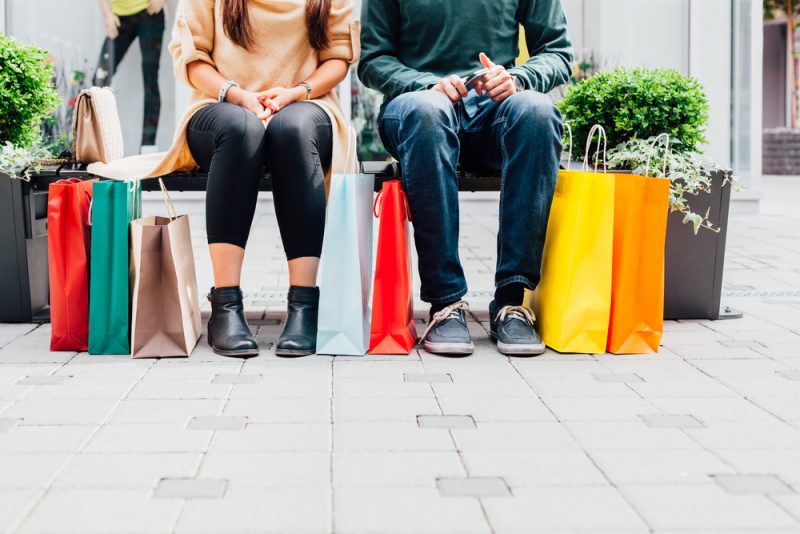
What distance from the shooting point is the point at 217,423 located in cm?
246

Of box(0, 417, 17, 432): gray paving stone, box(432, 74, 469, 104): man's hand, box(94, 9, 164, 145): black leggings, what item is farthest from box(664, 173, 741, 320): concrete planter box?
box(94, 9, 164, 145): black leggings

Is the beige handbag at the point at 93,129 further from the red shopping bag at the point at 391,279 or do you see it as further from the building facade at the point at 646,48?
the building facade at the point at 646,48

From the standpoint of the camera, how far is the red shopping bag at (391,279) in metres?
3.27

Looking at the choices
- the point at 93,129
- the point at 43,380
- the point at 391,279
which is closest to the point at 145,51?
the point at 93,129

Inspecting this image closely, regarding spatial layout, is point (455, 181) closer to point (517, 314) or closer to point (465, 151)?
point (465, 151)

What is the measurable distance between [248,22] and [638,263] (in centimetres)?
164

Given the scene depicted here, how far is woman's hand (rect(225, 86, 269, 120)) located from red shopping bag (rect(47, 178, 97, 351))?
2.07ft

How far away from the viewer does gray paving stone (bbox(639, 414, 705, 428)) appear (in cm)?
247

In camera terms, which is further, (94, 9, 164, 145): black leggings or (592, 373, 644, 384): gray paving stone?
(94, 9, 164, 145): black leggings

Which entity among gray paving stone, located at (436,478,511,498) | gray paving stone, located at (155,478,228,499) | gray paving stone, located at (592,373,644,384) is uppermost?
gray paving stone, located at (592,373,644,384)

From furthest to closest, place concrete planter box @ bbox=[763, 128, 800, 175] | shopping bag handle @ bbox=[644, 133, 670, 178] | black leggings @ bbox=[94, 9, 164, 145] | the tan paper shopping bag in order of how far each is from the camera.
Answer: concrete planter box @ bbox=[763, 128, 800, 175]
black leggings @ bbox=[94, 9, 164, 145]
shopping bag handle @ bbox=[644, 133, 670, 178]
the tan paper shopping bag

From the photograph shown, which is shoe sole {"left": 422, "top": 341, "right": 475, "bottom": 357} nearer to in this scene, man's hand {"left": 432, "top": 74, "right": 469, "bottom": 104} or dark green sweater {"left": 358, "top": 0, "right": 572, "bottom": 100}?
man's hand {"left": 432, "top": 74, "right": 469, "bottom": 104}

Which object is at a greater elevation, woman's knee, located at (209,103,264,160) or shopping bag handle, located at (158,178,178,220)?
woman's knee, located at (209,103,264,160)

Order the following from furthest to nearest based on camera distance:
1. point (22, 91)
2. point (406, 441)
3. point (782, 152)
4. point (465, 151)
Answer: point (782, 152) → point (22, 91) → point (465, 151) → point (406, 441)
